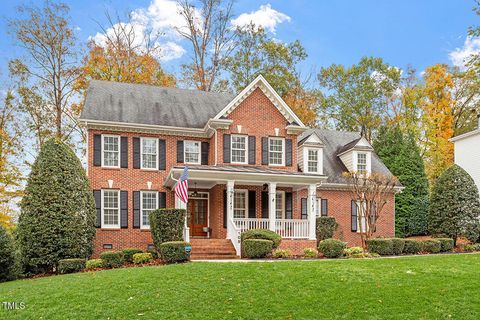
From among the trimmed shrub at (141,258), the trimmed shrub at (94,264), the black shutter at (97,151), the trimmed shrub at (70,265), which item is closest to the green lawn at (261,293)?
the trimmed shrub at (70,265)

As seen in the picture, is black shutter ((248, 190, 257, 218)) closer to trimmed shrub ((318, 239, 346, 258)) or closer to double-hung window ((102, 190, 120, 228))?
trimmed shrub ((318, 239, 346, 258))

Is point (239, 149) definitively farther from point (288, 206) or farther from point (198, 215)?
point (288, 206)

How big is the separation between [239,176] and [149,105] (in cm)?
673

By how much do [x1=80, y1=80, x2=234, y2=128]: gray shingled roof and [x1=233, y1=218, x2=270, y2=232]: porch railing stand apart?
5351 millimetres

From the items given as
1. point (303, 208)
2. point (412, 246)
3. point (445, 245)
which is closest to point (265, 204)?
point (303, 208)

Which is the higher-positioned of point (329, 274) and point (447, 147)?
point (447, 147)

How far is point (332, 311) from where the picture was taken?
1030cm

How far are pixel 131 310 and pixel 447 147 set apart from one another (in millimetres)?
31864

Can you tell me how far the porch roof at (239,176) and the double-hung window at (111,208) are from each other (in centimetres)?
244

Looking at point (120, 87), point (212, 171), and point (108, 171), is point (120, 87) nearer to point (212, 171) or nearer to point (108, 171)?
point (108, 171)

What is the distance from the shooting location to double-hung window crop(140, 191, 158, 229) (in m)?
22.5

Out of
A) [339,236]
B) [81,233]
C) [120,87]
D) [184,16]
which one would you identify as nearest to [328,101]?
[184,16]

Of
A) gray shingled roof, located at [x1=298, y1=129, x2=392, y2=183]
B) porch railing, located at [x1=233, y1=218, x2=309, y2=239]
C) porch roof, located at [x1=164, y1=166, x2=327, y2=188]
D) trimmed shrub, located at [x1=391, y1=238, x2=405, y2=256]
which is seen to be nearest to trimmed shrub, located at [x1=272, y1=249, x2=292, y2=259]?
porch railing, located at [x1=233, y1=218, x2=309, y2=239]

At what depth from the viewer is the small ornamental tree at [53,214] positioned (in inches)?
680
